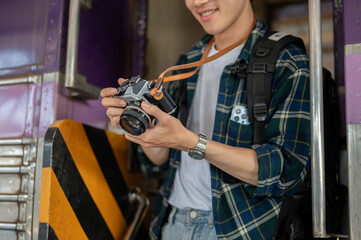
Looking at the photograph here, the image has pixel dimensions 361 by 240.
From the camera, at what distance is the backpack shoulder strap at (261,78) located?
1.35 m

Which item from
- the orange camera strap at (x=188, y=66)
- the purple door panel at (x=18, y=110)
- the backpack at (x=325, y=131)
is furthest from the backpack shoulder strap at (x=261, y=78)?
the purple door panel at (x=18, y=110)

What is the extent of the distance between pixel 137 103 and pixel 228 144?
0.46 meters

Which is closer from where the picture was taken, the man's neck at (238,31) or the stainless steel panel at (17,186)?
the stainless steel panel at (17,186)

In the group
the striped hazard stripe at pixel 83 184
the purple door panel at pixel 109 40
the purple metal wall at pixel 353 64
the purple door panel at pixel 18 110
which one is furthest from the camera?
the purple door panel at pixel 109 40

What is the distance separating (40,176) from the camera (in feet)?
4.70

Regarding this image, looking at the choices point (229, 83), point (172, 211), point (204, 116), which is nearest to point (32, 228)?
point (172, 211)

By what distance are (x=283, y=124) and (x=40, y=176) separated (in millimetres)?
937

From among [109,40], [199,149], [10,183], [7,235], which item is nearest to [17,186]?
[10,183]

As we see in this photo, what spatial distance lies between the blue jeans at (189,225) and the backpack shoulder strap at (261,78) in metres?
0.35

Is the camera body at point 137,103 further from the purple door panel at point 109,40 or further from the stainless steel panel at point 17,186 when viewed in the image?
the purple door panel at point 109,40

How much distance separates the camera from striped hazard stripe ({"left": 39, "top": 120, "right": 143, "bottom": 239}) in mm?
1297

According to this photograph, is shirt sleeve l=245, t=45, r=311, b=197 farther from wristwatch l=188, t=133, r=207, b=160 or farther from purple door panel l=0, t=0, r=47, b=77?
purple door panel l=0, t=0, r=47, b=77

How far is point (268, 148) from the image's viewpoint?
1255 millimetres

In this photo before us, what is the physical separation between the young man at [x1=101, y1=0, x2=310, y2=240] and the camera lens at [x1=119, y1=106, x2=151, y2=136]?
0.8 inches
